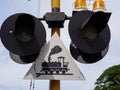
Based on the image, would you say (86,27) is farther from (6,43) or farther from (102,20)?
(6,43)

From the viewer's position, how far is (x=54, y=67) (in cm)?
557

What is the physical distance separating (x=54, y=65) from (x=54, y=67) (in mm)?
26

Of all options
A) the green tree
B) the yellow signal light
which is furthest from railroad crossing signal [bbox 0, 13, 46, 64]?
the green tree

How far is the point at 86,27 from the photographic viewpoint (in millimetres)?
5469

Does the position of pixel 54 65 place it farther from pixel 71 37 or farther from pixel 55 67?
pixel 71 37

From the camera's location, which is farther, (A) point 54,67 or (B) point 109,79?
(B) point 109,79

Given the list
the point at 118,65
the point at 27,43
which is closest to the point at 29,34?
the point at 27,43

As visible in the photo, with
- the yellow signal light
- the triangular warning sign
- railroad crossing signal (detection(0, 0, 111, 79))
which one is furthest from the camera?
the yellow signal light

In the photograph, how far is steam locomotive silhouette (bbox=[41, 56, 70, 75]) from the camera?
5.55 meters

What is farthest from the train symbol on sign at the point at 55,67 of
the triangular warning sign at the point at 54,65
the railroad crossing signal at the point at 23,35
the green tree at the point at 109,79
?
the green tree at the point at 109,79

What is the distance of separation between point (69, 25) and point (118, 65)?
1797 inches

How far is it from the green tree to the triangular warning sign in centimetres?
4294

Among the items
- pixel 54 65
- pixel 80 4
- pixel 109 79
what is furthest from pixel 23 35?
pixel 109 79

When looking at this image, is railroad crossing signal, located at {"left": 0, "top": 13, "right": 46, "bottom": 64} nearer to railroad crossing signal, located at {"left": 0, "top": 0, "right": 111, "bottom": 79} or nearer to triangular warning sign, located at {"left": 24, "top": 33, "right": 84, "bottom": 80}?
railroad crossing signal, located at {"left": 0, "top": 0, "right": 111, "bottom": 79}
